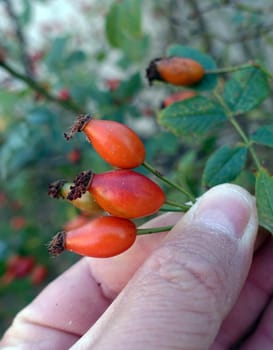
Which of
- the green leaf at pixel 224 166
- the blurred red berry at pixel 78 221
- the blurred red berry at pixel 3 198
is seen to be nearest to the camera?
the green leaf at pixel 224 166

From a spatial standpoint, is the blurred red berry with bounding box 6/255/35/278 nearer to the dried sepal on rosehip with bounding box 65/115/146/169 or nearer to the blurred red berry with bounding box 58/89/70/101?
the blurred red berry with bounding box 58/89/70/101

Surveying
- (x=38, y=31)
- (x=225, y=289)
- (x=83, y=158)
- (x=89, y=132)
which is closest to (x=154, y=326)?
(x=225, y=289)

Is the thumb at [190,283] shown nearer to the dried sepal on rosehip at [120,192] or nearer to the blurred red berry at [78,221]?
the dried sepal on rosehip at [120,192]

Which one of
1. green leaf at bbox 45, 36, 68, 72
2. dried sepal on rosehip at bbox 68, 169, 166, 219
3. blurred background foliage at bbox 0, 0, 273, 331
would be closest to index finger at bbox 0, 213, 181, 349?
blurred background foliage at bbox 0, 0, 273, 331

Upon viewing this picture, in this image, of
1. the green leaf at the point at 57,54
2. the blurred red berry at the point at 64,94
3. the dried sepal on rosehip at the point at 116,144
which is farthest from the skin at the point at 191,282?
the green leaf at the point at 57,54

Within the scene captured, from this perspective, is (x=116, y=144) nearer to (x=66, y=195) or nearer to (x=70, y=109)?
(x=66, y=195)

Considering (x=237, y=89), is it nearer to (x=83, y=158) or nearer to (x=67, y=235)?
(x=67, y=235)

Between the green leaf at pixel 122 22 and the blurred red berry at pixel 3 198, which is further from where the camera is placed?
the blurred red berry at pixel 3 198
